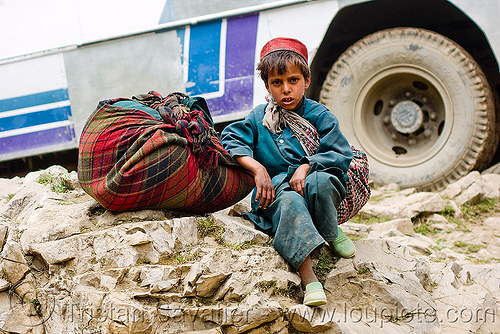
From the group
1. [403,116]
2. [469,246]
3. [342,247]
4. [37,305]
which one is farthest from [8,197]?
[403,116]

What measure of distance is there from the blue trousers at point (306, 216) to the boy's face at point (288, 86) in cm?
41

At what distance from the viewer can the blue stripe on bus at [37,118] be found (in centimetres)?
458

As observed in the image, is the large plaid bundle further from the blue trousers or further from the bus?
the bus

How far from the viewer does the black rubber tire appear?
4.25 m

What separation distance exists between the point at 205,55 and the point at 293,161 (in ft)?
7.59

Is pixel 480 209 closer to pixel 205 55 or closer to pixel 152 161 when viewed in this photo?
pixel 205 55

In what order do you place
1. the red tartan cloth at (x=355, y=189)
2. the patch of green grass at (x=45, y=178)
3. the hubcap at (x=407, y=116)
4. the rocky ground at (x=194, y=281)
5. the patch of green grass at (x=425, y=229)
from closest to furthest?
1. the rocky ground at (x=194, y=281)
2. the red tartan cloth at (x=355, y=189)
3. the patch of green grass at (x=45, y=178)
4. the patch of green grass at (x=425, y=229)
5. the hubcap at (x=407, y=116)

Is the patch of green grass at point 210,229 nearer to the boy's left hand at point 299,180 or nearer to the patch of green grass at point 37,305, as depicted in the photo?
the boy's left hand at point 299,180

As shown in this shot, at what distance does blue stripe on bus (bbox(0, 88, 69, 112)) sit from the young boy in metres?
2.67

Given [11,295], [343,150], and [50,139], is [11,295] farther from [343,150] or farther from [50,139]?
[50,139]

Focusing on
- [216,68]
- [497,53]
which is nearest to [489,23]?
[497,53]

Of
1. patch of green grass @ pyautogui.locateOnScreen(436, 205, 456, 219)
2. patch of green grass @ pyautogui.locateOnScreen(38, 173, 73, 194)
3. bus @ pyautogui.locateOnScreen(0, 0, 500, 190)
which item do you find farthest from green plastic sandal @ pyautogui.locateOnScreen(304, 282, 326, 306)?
bus @ pyautogui.locateOnScreen(0, 0, 500, 190)

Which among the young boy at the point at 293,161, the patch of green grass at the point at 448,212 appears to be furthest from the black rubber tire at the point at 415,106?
the young boy at the point at 293,161

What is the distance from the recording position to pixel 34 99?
4.56 m
